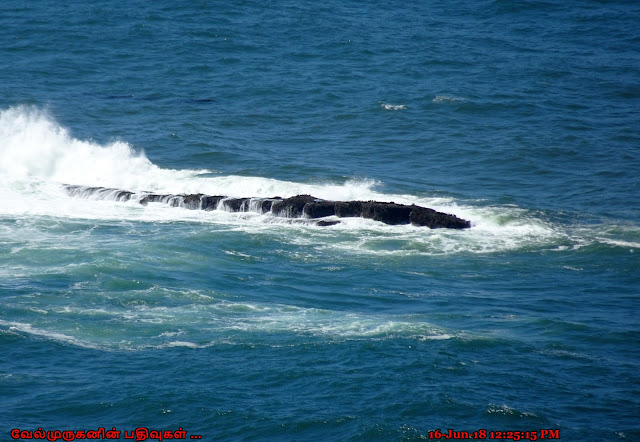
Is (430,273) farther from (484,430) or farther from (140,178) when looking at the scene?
(140,178)

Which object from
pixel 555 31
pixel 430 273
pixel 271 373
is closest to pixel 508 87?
pixel 555 31

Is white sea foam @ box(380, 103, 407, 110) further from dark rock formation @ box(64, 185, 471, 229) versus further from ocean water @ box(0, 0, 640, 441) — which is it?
dark rock formation @ box(64, 185, 471, 229)

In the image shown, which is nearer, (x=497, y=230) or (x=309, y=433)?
(x=309, y=433)

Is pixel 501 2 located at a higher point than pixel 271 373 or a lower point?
higher
